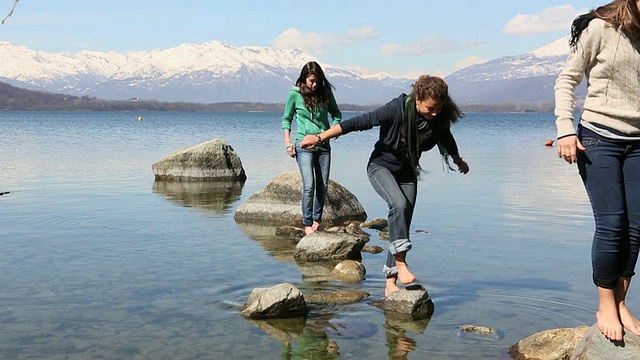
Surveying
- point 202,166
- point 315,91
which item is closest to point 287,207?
point 315,91

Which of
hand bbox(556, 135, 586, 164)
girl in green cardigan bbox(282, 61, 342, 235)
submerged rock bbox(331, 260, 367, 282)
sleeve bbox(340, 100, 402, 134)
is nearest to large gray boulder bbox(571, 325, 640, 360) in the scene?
hand bbox(556, 135, 586, 164)

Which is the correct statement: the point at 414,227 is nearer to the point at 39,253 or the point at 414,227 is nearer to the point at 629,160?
the point at 39,253

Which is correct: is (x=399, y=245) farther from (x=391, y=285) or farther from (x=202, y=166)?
(x=202, y=166)

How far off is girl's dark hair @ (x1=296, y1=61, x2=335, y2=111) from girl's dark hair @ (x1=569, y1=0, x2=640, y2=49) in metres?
5.44

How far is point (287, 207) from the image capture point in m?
13.5

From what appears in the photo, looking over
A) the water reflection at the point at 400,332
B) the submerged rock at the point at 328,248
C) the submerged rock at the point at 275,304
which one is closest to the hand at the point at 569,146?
the water reflection at the point at 400,332

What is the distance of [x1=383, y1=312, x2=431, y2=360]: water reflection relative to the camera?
641 centimetres

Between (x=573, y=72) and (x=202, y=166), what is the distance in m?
16.0

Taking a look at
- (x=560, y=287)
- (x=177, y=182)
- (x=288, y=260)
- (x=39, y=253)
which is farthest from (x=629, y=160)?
(x=177, y=182)

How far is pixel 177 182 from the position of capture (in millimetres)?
20109

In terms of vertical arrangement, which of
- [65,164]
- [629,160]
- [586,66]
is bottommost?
[65,164]

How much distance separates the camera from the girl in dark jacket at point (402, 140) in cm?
724

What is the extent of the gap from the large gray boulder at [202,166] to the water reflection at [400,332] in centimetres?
1344

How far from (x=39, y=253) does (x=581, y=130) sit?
7224 mm
